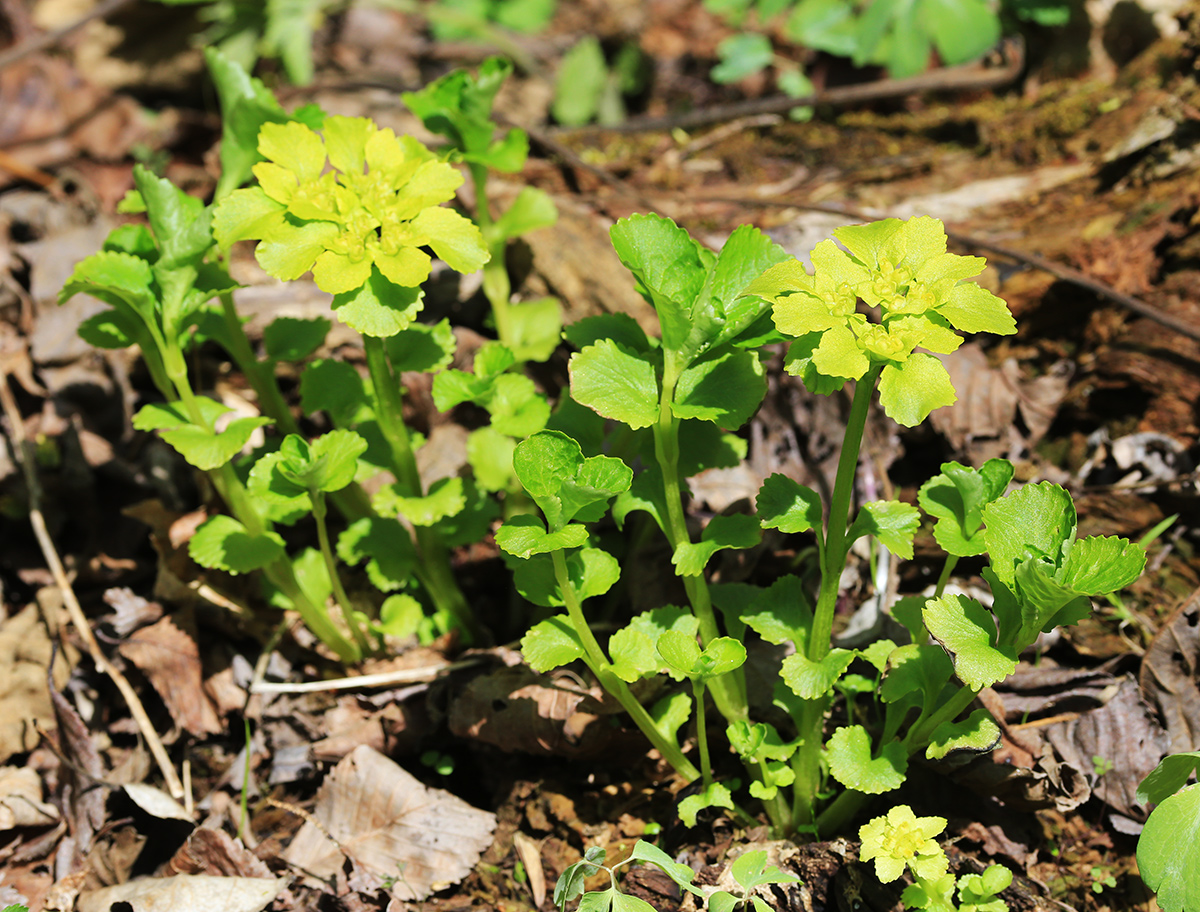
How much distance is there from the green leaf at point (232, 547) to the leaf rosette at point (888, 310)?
1.43 metres

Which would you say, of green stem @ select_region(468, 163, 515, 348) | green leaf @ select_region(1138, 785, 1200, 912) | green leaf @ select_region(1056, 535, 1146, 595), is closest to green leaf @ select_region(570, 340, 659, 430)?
green leaf @ select_region(1056, 535, 1146, 595)

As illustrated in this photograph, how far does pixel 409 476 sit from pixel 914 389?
1.35 m

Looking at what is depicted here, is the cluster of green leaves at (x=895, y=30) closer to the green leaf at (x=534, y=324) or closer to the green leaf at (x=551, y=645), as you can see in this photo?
the green leaf at (x=534, y=324)

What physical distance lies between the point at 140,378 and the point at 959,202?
10.8ft

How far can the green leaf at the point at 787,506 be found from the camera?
1753mm

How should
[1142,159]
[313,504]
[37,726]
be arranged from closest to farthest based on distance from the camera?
[313,504]
[37,726]
[1142,159]

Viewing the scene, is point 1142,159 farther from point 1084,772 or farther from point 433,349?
point 433,349

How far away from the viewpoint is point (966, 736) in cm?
176

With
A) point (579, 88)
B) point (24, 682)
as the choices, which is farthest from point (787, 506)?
point (579, 88)

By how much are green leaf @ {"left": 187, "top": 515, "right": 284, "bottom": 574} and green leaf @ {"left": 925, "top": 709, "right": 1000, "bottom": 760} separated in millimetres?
1623

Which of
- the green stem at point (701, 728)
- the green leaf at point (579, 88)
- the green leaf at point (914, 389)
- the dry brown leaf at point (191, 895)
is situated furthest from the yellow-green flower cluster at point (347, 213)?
the green leaf at point (579, 88)

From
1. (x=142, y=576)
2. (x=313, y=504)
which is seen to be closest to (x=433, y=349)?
(x=313, y=504)

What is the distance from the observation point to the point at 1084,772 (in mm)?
2242

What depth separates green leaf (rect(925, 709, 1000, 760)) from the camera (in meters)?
1.76
